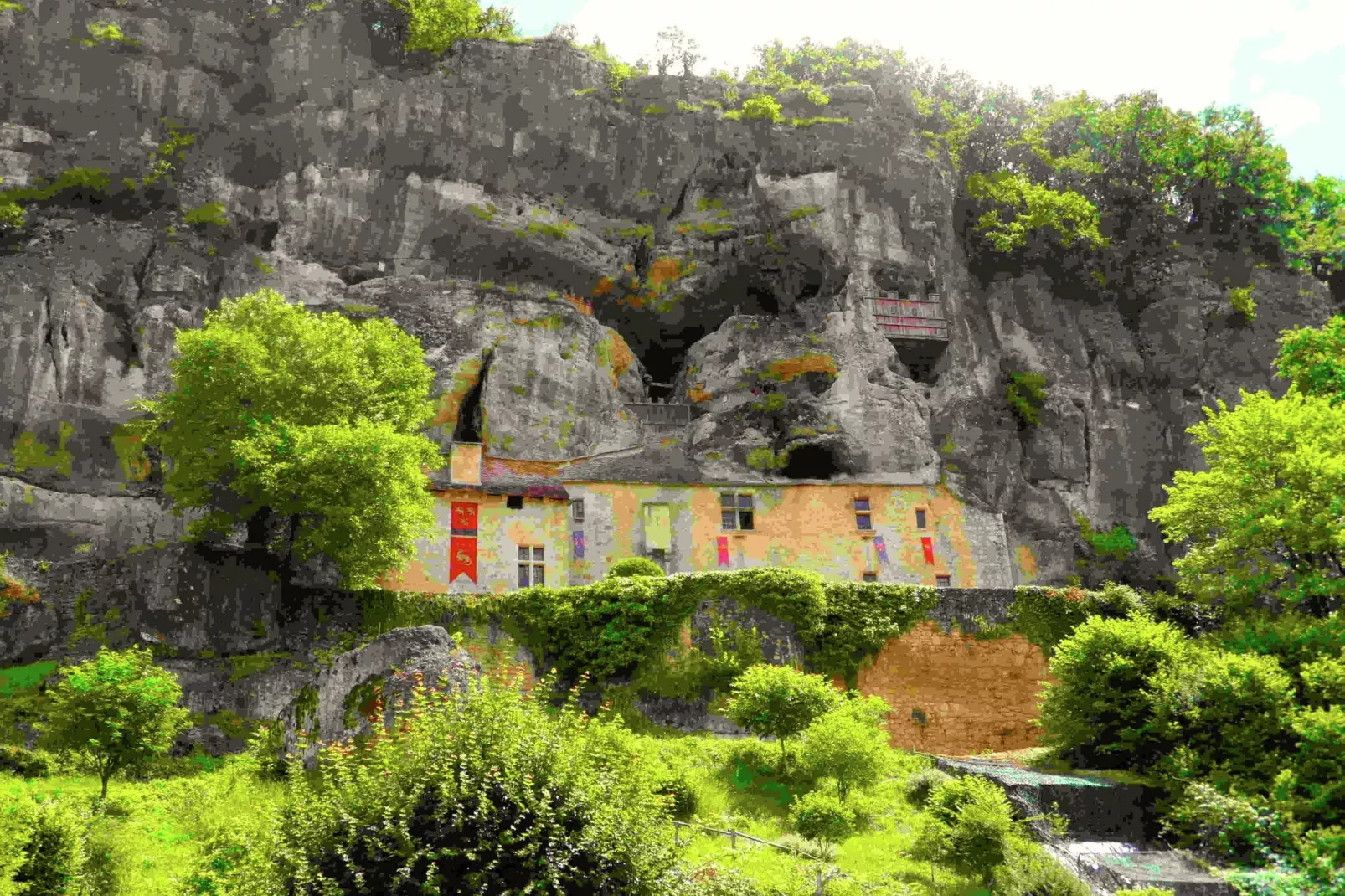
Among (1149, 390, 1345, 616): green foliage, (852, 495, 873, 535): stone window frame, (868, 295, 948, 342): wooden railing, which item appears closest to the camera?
(1149, 390, 1345, 616): green foliage

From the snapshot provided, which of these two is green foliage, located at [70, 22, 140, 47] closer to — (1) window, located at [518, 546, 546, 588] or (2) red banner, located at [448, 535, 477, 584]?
(2) red banner, located at [448, 535, 477, 584]

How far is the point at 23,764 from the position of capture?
21.2m

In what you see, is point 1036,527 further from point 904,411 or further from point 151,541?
point 151,541

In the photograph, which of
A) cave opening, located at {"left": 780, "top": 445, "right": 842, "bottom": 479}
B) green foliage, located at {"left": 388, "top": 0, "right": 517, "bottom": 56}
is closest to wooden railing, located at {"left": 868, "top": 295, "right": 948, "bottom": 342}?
cave opening, located at {"left": 780, "top": 445, "right": 842, "bottom": 479}

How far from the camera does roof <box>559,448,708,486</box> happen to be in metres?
38.8

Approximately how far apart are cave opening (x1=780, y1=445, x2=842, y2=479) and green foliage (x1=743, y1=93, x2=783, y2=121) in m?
16.3

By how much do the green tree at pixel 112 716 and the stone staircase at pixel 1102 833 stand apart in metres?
15.7

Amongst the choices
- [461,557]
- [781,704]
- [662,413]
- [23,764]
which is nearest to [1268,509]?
[781,704]

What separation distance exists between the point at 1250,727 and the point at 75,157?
4516 cm

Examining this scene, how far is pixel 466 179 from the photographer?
148 feet

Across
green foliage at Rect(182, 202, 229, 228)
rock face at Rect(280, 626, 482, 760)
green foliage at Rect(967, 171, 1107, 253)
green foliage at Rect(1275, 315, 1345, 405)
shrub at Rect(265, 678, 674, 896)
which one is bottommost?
shrub at Rect(265, 678, 674, 896)

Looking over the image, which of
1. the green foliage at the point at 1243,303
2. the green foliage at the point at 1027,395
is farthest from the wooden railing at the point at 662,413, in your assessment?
the green foliage at the point at 1243,303

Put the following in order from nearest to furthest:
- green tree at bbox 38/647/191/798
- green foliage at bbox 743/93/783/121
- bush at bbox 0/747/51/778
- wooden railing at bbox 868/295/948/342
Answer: green tree at bbox 38/647/191/798, bush at bbox 0/747/51/778, wooden railing at bbox 868/295/948/342, green foliage at bbox 743/93/783/121

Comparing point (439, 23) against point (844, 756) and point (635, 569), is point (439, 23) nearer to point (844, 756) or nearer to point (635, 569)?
point (635, 569)
